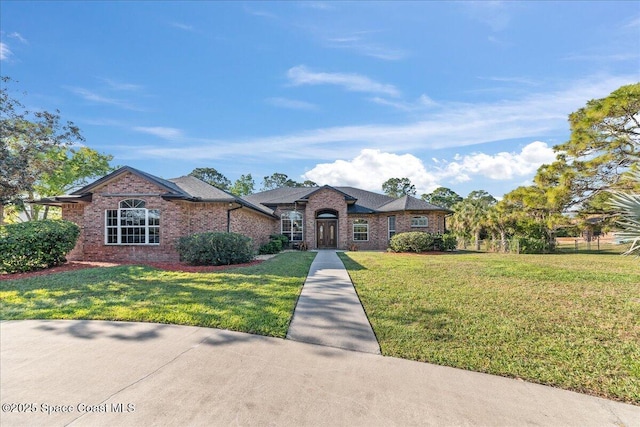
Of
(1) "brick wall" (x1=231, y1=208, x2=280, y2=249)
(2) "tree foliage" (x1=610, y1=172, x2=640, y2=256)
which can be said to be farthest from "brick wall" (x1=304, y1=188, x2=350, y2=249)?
(2) "tree foliage" (x1=610, y1=172, x2=640, y2=256)

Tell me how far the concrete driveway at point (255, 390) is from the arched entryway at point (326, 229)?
19703 millimetres

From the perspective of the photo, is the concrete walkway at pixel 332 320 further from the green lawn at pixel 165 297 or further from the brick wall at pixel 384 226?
the brick wall at pixel 384 226

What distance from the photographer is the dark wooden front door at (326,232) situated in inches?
942

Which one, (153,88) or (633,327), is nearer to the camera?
(633,327)

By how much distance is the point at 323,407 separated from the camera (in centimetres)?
276

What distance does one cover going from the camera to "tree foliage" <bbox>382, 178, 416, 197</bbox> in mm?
60562

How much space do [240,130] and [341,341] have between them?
54.5 feet

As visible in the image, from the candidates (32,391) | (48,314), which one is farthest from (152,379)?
(48,314)

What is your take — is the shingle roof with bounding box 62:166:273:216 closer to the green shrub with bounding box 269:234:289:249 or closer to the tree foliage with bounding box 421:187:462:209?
the green shrub with bounding box 269:234:289:249

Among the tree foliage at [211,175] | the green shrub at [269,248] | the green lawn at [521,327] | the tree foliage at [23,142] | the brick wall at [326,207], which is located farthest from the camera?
the tree foliage at [211,175]

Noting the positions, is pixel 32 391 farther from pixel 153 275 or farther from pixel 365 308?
pixel 153 275

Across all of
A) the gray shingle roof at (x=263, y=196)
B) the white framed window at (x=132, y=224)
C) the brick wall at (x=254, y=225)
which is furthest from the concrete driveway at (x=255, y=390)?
the brick wall at (x=254, y=225)

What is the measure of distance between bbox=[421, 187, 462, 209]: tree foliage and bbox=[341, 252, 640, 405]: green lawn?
171 feet

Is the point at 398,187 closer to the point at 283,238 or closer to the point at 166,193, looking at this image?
the point at 283,238
